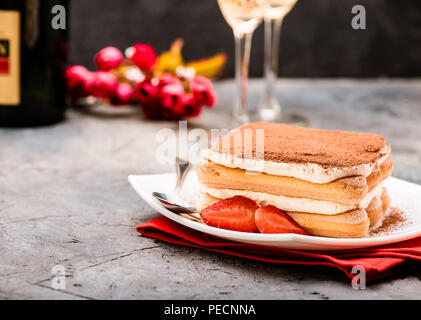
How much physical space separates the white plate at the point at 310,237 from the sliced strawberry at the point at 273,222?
50 millimetres

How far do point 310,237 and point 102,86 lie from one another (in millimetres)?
1273

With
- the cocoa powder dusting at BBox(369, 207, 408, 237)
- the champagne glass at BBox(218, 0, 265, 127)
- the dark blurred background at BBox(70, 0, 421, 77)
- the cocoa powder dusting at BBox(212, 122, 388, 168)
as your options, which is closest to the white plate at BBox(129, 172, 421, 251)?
the cocoa powder dusting at BBox(369, 207, 408, 237)

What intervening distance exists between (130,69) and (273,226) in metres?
1.20

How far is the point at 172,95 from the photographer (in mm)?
1796

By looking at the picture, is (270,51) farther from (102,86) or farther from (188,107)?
(102,86)

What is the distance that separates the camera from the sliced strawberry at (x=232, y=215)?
0.88 meters

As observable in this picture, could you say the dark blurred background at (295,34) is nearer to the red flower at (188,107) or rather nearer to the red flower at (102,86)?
the red flower at (102,86)

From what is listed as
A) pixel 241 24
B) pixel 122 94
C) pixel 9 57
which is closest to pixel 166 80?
pixel 122 94

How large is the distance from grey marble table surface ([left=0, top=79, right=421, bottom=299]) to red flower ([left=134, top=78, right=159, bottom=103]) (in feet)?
0.25

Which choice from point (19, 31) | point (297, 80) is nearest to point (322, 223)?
point (19, 31)

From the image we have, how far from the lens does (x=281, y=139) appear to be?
3.27ft

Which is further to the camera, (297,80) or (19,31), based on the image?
(297,80)

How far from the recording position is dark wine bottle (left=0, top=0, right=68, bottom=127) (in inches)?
63.1
